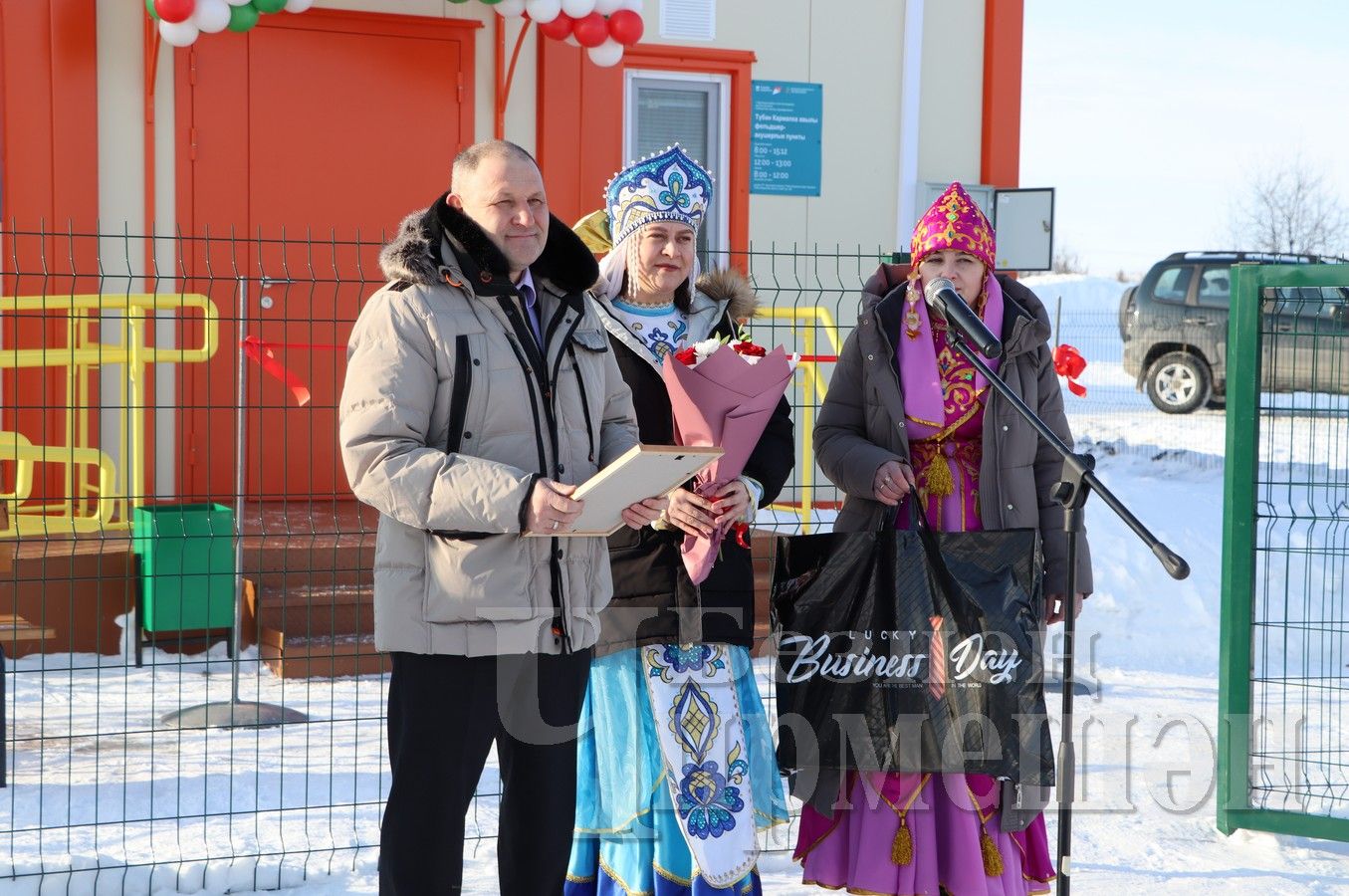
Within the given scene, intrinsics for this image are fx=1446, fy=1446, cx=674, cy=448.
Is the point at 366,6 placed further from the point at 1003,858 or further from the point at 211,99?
the point at 1003,858

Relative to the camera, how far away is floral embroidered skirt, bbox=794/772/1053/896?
3.83 m

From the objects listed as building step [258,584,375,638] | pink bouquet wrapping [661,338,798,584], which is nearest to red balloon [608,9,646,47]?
building step [258,584,375,638]

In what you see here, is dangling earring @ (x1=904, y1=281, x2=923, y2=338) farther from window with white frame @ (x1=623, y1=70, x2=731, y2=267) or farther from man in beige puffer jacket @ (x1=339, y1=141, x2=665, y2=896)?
window with white frame @ (x1=623, y1=70, x2=731, y2=267)

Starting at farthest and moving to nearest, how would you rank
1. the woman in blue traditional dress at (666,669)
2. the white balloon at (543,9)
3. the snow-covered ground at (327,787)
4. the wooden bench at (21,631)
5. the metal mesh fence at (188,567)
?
the white balloon at (543,9), the wooden bench at (21,631), the metal mesh fence at (188,567), the snow-covered ground at (327,787), the woman in blue traditional dress at (666,669)

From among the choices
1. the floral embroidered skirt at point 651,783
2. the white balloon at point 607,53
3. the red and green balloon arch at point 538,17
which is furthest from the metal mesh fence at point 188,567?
the white balloon at point 607,53

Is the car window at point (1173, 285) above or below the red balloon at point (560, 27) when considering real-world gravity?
below

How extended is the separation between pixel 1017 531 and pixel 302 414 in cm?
524

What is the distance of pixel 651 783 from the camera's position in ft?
12.1

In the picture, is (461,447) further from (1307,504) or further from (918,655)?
(1307,504)

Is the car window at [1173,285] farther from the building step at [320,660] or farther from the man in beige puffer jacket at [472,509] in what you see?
the man in beige puffer jacket at [472,509]

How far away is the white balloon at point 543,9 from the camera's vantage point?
779 centimetres

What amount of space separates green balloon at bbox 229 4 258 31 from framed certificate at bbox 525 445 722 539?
17.2ft

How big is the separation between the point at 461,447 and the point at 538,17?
17.6 ft

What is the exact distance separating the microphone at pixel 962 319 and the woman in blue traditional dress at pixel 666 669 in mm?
645
